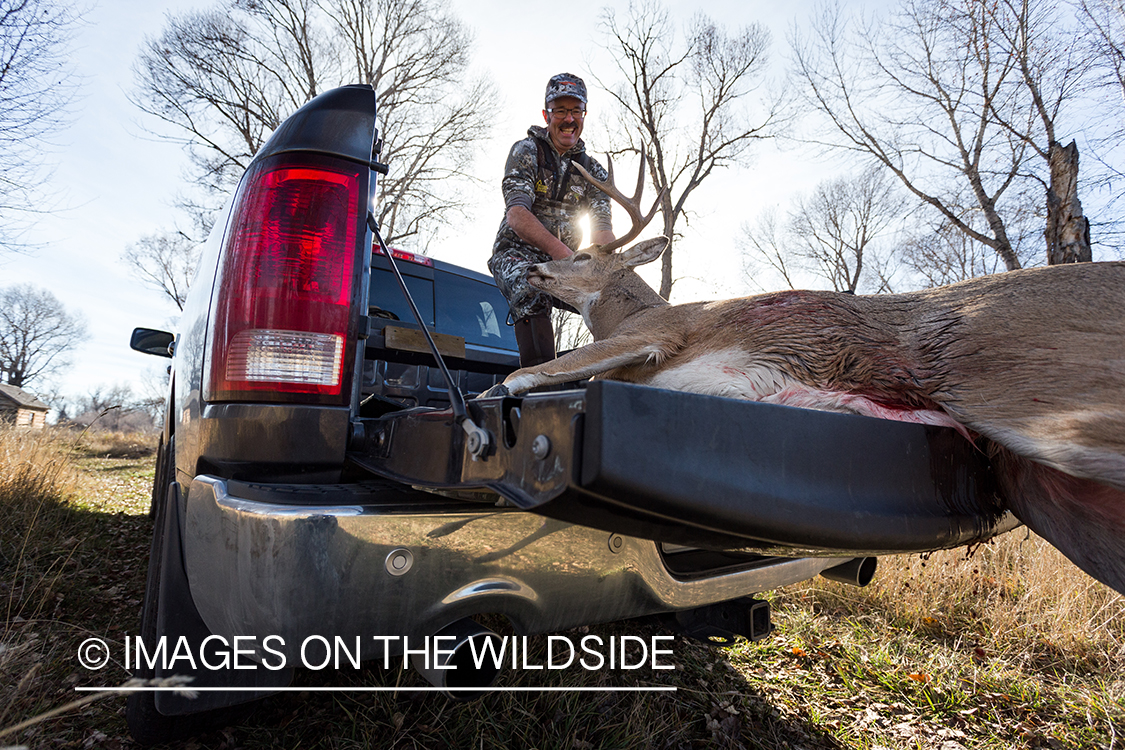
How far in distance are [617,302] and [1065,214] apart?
406 inches

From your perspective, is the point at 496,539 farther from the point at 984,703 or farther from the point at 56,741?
the point at 984,703

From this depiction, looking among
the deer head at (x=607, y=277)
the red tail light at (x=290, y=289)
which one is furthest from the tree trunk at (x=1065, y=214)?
the red tail light at (x=290, y=289)

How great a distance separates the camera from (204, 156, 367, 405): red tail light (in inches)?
68.7

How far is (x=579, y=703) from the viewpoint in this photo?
2.36 metres

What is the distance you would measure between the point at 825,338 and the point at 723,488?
97 cm

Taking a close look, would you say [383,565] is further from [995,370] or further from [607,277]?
[607,277]

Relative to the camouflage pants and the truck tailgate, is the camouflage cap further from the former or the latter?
the truck tailgate

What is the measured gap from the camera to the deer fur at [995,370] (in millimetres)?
1219

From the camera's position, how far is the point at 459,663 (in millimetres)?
1477

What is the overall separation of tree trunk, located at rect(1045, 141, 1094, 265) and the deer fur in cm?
997

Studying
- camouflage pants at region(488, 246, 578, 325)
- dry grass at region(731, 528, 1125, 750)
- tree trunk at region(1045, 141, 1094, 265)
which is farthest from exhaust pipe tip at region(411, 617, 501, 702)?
tree trunk at region(1045, 141, 1094, 265)

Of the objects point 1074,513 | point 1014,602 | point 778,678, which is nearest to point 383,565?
point 1074,513

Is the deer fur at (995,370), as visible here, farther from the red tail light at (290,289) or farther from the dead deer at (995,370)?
the red tail light at (290,289)

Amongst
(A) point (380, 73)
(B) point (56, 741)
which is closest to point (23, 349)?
(A) point (380, 73)
